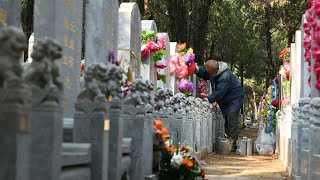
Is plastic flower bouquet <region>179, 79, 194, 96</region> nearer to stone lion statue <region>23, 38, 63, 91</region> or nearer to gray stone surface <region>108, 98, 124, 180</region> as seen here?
gray stone surface <region>108, 98, 124, 180</region>

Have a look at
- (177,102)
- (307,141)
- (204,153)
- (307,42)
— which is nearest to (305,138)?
(307,141)

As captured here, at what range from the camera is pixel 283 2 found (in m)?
23.4

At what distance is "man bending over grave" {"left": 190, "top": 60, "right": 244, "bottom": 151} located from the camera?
19.0 metres

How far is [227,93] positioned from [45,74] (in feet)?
51.0

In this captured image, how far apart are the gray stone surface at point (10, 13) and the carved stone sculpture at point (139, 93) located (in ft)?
4.40

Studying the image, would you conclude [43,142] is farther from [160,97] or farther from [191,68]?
[191,68]

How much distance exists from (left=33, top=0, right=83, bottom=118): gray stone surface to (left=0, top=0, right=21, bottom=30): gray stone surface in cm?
70

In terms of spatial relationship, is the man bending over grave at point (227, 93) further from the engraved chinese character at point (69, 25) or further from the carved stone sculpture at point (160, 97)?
the engraved chinese character at point (69, 25)

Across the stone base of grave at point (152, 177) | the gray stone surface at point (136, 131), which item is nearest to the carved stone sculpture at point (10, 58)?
the gray stone surface at point (136, 131)

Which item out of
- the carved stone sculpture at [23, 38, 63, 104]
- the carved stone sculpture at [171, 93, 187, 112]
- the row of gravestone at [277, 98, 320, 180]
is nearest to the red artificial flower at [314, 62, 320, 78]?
the row of gravestone at [277, 98, 320, 180]

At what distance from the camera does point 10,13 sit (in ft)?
22.0

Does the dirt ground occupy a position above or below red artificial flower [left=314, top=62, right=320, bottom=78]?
below

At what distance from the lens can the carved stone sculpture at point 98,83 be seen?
17.1ft

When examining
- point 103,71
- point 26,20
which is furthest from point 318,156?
point 26,20
